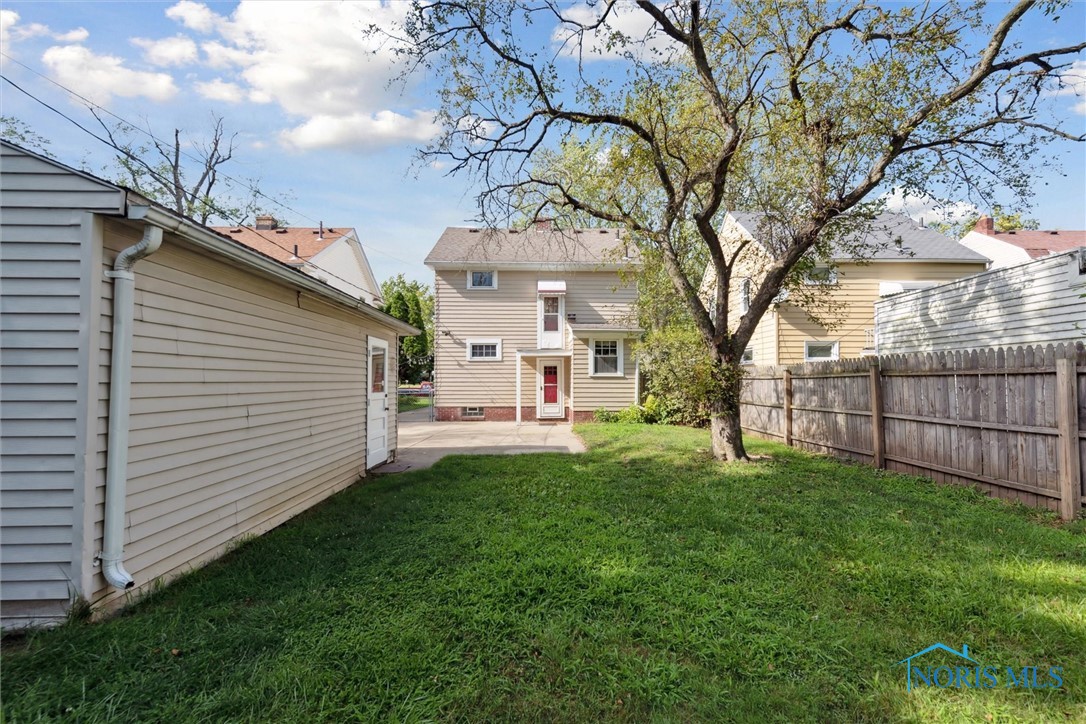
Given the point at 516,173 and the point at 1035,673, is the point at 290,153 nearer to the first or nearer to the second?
the point at 516,173

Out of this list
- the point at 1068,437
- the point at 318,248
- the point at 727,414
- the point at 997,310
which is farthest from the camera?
the point at 318,248

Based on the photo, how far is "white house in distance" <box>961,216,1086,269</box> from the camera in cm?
1869

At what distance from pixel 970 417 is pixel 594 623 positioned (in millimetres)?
5522

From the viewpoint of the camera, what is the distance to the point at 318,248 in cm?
1783

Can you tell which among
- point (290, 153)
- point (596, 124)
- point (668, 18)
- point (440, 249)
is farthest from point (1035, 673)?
point (440, 249)

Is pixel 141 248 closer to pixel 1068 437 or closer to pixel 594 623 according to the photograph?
pixel 594 623

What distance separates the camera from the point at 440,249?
1634cm

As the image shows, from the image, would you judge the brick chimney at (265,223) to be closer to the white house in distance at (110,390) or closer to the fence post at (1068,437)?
the white house in distance at (110,390)

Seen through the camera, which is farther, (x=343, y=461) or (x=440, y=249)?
(x=440, y=249)

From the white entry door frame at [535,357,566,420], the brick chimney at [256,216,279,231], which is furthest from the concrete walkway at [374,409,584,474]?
the brick chimney at [256,216,279,231]

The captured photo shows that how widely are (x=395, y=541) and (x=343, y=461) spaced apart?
120 inches

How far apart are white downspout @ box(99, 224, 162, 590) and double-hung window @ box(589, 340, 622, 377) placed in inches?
503

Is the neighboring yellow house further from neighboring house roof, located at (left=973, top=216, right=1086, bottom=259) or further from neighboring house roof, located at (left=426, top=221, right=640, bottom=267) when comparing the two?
neighboring house roof, located at (left=973, top=216, right=1086, bottom=259)

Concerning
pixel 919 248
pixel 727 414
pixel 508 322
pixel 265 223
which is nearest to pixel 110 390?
pixel 727 414
